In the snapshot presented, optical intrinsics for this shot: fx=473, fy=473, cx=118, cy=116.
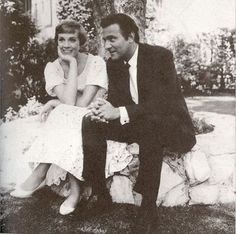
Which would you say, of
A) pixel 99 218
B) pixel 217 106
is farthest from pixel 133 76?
pixel 99 218

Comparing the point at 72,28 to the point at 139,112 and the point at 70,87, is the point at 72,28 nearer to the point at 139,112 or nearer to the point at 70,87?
the point at 70,87

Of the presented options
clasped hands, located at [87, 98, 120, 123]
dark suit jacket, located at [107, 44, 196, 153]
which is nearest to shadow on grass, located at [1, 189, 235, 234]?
dark suit jacket, located at [107, 44, 196, 153]

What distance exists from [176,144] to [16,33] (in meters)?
1.00

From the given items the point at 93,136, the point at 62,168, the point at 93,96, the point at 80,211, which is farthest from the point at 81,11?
the point at 80,211

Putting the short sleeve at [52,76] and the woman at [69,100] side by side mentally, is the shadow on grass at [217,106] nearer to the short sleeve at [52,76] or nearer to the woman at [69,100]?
the woman at [69,100]

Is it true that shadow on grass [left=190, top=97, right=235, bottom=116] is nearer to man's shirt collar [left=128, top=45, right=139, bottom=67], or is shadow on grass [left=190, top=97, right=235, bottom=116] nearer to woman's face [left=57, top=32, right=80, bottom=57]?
man's shirt collar [left=128, top=45, right=139, bottom=67]

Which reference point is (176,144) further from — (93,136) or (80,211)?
(80,211)

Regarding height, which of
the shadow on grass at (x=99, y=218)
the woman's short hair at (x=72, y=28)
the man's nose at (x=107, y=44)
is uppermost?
the woman's short hair at (x=72, y=28)

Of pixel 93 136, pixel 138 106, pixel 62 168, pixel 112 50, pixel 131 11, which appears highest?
pixel 131 11

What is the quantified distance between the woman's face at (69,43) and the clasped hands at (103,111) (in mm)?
Answer: 277

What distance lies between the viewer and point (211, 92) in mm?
2258

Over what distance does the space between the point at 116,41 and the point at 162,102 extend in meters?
0.36

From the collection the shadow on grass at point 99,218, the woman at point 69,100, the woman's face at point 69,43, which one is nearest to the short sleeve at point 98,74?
the woman at point 69,100

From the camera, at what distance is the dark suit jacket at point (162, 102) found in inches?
85.7
